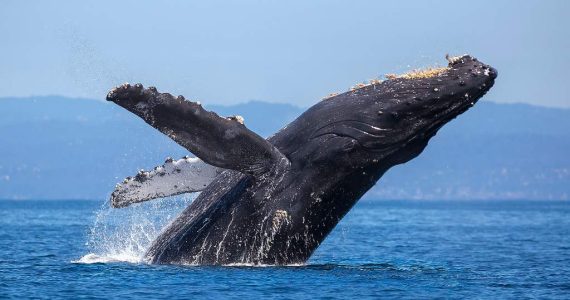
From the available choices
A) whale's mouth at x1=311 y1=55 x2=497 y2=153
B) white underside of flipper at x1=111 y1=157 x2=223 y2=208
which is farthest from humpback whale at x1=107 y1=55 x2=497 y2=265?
white underside of flipper at x1=111 y1=157 x2=223 y2=208

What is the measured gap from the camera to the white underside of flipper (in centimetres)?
1406

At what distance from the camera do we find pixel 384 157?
13.2m

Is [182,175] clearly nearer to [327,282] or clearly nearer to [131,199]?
[131,199]

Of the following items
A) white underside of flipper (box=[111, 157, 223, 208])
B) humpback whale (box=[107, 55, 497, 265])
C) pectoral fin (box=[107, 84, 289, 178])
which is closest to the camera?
pectoral fin (box=[107, 84, 289, 178])

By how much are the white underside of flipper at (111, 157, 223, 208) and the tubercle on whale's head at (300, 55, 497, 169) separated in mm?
1664

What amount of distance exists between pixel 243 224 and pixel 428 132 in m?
2.44

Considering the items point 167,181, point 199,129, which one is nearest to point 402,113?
point 199,129

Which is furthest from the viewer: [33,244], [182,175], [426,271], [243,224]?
→ [33,244]

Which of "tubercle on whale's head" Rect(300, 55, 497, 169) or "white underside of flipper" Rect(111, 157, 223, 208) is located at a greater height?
"tubercle on whale's head" Rect(300, 55, 497, 169)

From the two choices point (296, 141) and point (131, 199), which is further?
point (131, 199)

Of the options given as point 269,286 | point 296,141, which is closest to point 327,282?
point 269,286

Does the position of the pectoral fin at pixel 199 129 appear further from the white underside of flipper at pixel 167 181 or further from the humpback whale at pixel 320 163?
the white underside of flipper at pixel 167 181

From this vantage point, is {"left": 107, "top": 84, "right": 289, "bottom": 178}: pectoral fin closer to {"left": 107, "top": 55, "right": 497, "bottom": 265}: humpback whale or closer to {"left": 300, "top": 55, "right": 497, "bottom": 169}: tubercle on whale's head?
{"left": 107, "top": 55, "right": 497, "bottom": 265}: humpback whale

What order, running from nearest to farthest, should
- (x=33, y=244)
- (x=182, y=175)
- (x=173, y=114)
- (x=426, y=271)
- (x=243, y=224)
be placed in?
(x=173, y=114) → (x=243, y=224) → (x=182, y=175) → (x=426, y=271) → (x=33, y=244)
